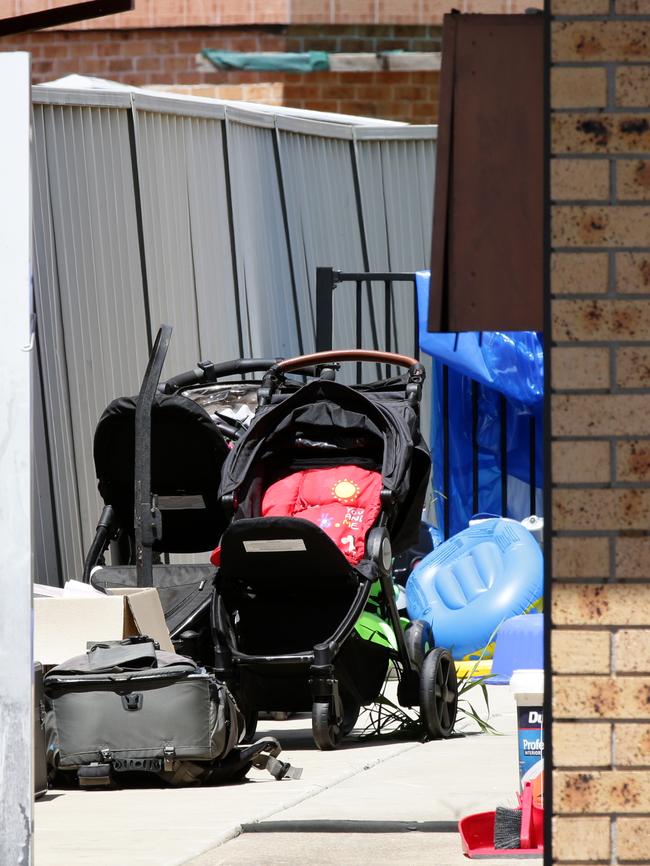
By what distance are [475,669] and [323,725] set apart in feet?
6.21

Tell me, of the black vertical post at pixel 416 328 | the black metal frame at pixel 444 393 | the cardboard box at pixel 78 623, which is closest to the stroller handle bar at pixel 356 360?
the cardboard box at pixel 78 623

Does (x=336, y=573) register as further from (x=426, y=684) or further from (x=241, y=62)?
(x=241, y=62)

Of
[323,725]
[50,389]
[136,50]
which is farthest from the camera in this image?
[136,50]

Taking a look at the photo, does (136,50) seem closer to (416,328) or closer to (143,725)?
(416,328)

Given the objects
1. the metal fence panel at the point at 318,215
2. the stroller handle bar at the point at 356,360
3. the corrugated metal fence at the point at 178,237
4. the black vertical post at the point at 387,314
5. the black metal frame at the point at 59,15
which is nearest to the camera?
the black metal frame at the point at 59,15

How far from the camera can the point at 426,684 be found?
6.14 meters

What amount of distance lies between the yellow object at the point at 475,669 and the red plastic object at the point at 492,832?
11.3 ft

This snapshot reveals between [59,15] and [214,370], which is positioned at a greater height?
[59,15]

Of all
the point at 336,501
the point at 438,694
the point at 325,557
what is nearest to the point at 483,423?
the point at 336,501

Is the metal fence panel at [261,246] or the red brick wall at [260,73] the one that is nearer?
the metal fence panel at [261,246]

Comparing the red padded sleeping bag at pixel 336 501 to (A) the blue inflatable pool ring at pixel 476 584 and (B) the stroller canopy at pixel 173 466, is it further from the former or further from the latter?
(A) the blue inflatable pool ring at pixel 476 584

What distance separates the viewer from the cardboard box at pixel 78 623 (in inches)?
235

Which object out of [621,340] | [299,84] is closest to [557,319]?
[621,340]

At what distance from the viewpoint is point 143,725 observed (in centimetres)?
530
